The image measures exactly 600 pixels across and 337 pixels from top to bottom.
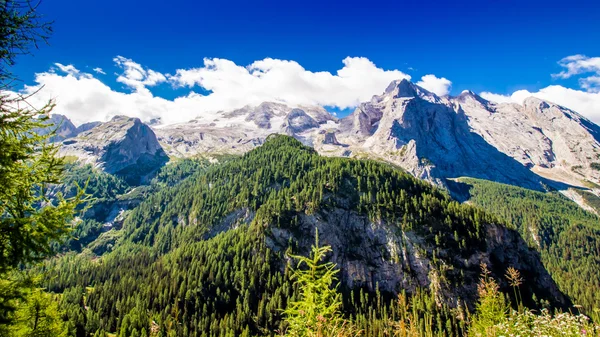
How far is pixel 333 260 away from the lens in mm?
155750

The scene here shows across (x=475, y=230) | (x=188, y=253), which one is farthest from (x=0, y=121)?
(x=475, y=230)

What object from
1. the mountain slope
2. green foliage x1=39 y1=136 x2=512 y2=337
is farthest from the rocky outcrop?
green foliage x1=39 y1=136 x2=512 y2=337

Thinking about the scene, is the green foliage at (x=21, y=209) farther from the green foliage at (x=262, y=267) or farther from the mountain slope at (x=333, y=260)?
the mountain slope at (x=333, y=260)

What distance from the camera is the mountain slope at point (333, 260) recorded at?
12112 centimetres

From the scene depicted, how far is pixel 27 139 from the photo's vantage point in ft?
33.4

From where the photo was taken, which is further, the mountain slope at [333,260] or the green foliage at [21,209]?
the mountain slope at [333,260]

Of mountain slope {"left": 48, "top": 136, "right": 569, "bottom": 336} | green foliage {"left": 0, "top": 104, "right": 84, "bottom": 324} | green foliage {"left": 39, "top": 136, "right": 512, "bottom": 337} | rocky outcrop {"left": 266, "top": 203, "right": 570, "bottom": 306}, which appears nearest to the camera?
green foliage {"left": 0, "top": 104, "right": 84, "bottom": 324}

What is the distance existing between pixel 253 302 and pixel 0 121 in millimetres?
135490

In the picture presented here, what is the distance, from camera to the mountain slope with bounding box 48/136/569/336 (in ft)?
397

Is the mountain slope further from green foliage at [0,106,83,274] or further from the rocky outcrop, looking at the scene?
green foliage at [0,106,83,274]

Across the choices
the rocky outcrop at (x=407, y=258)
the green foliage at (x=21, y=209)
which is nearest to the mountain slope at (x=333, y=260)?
the rocky outcrop at (x=407, y=258)

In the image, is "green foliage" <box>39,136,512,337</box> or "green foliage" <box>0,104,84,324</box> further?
"green foliage" <box>39,136,512,337</box>

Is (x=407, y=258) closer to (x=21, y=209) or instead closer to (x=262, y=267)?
(x=262, y=267)

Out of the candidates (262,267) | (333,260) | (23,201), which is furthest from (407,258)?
(23,201)
